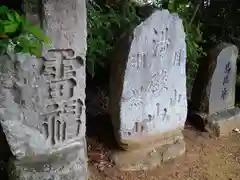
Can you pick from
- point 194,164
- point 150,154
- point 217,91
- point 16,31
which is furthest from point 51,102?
point 217,91

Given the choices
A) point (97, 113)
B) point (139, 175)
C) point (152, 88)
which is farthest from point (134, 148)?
point (97, 113)

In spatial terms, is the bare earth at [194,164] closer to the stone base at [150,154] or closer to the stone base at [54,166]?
the stone base at [150,154]

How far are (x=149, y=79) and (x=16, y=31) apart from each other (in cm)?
89

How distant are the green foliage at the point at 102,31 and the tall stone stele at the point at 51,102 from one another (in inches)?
30.3

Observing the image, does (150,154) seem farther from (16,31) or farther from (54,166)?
(16,31)

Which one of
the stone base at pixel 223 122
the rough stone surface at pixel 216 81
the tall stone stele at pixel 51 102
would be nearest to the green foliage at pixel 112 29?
the rough stone surface at pixel 216 81

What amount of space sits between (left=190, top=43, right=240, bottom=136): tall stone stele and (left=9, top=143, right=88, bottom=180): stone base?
103 centimetres

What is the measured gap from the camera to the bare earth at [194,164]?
2178 mm

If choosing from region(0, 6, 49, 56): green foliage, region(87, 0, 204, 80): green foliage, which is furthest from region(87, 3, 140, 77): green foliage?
region(0, 6, 49, 56): green foliage

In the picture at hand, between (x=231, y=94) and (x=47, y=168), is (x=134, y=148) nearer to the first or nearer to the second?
(x=47, y=168)

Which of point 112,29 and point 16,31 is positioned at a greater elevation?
point 16,31

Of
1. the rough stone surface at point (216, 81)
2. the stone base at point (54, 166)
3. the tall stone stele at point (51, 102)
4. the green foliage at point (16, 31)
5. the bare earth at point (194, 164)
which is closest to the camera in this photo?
the green foliage at point (16, 31)

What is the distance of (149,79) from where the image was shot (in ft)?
7.01

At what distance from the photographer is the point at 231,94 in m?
Result: 2.74
